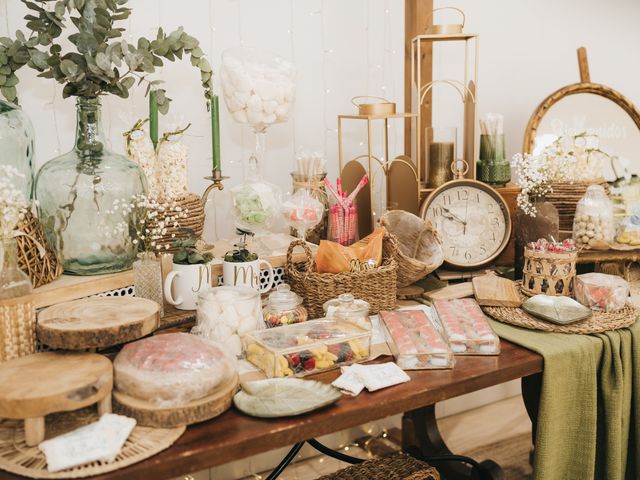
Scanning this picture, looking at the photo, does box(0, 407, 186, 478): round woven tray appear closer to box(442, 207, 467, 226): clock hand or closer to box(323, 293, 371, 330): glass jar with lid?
box(323, 293, 371, 330): glass jar with lid

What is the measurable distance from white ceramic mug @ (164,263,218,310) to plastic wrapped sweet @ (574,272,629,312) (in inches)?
39.7

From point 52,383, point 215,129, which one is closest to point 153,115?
point 215,129

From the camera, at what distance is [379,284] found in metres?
1.76

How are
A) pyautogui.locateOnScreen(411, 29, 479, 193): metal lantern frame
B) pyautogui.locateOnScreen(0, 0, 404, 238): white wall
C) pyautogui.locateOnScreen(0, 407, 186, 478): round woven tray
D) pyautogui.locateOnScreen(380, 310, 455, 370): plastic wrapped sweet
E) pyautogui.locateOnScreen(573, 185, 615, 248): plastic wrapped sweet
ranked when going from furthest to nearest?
1. pyautogui.locateOnScreen(411, 29, 479, 193): metal lantern frame
2. pyautogui.locateOnScreen(573, 185, 615, 248): plastic wrapped sweet
3. pyautogui.locateOnScreen(0, 0, 404, 238): white wall
4. pyautogui.locateOnScreen(380, 310, 455, 370): plastic wrapped sweet
5. pyautogui.locateOnScreen(0, 407, 186, 478): round woven tray

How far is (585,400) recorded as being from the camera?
1.62 meters

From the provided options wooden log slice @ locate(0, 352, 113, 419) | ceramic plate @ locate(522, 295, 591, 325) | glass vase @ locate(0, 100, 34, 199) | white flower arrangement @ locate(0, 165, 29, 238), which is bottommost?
ceramic plate @ locate(522, 295, 591, 325)

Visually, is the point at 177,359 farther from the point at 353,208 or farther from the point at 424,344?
the point at 353,208

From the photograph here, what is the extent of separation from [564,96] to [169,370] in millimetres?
1899

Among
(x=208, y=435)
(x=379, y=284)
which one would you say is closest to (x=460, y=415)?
(x=379, y=284)

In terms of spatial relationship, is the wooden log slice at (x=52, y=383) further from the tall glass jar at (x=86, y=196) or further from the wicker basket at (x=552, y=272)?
the wicker basket at (x=552, y=272)

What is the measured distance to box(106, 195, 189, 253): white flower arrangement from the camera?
1656 mm

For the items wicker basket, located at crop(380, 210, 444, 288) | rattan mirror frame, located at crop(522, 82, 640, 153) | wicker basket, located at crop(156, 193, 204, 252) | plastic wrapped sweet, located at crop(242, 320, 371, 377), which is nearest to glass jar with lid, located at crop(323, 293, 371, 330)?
plastic wrapped sweet, located at crop(242, 320, 371, 377)

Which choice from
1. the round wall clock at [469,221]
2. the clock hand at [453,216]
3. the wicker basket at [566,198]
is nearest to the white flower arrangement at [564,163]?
the wicker basket at [566,198]

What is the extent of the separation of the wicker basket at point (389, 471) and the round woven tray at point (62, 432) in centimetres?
80
